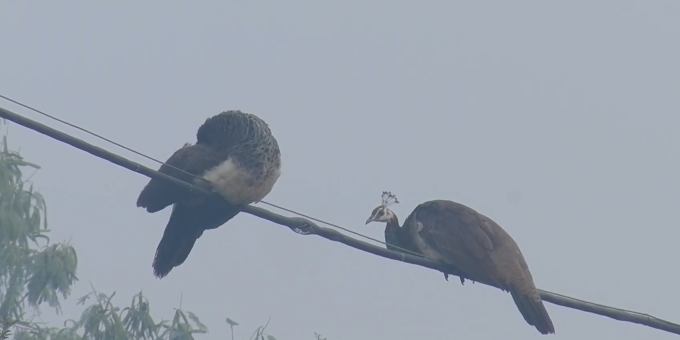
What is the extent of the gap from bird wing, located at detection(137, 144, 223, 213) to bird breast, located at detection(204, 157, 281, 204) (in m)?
0.08

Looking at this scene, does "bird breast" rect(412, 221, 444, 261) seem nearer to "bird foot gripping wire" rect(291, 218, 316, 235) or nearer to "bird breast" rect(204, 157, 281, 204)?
"bird breast" rect(204, 157, 281, 204)

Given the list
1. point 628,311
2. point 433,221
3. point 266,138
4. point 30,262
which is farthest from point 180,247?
point 30,262

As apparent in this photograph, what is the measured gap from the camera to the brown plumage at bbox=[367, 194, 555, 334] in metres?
8.01

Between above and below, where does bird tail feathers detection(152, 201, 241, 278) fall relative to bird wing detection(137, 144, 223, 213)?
below

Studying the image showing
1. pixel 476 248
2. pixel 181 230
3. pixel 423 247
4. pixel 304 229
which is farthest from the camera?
pixel 423 247

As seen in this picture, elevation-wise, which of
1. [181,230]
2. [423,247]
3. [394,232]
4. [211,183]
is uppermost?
[394,232]

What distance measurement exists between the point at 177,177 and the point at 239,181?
0.40m

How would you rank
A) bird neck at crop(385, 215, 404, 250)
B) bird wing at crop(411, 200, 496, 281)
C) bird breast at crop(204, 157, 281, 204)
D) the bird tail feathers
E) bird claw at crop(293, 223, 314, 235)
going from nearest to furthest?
bird claw at crop(293, 223, 314, 235) < bird breast at crop(204, 157, 281, 204) < the bird tail feathers < bird wing at crop(411, 200, 496, 281) < bird neck at crop(385, 215, 404, 250)

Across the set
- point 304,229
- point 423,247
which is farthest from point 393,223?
point 304,229

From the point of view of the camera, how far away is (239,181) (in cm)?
781

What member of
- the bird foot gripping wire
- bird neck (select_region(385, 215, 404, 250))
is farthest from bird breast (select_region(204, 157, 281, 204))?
bird neck (select_region(385, 215, 404, 250))

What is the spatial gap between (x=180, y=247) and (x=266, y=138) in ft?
3.18

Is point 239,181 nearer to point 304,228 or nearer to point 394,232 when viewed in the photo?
point 304,228

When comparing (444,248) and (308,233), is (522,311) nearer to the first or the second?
(444,248)
